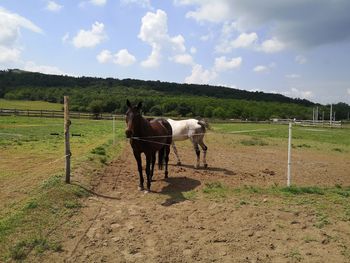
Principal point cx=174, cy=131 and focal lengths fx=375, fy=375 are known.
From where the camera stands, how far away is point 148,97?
377 ft

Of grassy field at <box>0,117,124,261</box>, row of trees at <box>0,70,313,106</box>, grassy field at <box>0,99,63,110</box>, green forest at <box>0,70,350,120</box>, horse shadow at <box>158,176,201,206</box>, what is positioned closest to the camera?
grassy field at <box>0,117,124,261</box>

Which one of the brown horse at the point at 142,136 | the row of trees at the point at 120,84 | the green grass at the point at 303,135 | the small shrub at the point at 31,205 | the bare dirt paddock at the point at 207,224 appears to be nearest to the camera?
the bare dirt paddock at the point at 207,224

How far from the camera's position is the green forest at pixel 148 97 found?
89625mm

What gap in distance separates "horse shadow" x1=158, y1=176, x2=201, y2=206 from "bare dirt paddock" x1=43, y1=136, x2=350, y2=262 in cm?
2

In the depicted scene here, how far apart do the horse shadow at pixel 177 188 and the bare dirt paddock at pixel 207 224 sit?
1.0 inches

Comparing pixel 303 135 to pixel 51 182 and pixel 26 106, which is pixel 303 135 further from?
pixel 26 106

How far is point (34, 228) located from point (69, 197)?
184 cm

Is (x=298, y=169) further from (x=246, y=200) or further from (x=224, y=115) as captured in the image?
(x=224, y=115)

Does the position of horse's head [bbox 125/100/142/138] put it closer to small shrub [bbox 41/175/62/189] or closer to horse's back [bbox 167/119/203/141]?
small shrub [bbox 41/175/62/189]

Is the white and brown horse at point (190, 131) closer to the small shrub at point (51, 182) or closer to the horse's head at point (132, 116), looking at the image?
the horse's head at point (132, 116)

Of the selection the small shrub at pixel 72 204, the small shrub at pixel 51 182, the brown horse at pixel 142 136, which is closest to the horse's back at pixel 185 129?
the brown horse at pixel 142 136

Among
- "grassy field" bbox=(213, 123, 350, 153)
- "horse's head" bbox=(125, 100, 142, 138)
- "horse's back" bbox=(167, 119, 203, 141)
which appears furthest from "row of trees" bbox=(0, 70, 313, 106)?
"horse's head" bbox=(125, 100, 142, 138)

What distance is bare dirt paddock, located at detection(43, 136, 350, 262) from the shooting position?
5.50 metres

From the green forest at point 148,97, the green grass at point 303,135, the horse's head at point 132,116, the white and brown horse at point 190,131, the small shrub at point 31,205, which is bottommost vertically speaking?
the green grass at point 303,135
